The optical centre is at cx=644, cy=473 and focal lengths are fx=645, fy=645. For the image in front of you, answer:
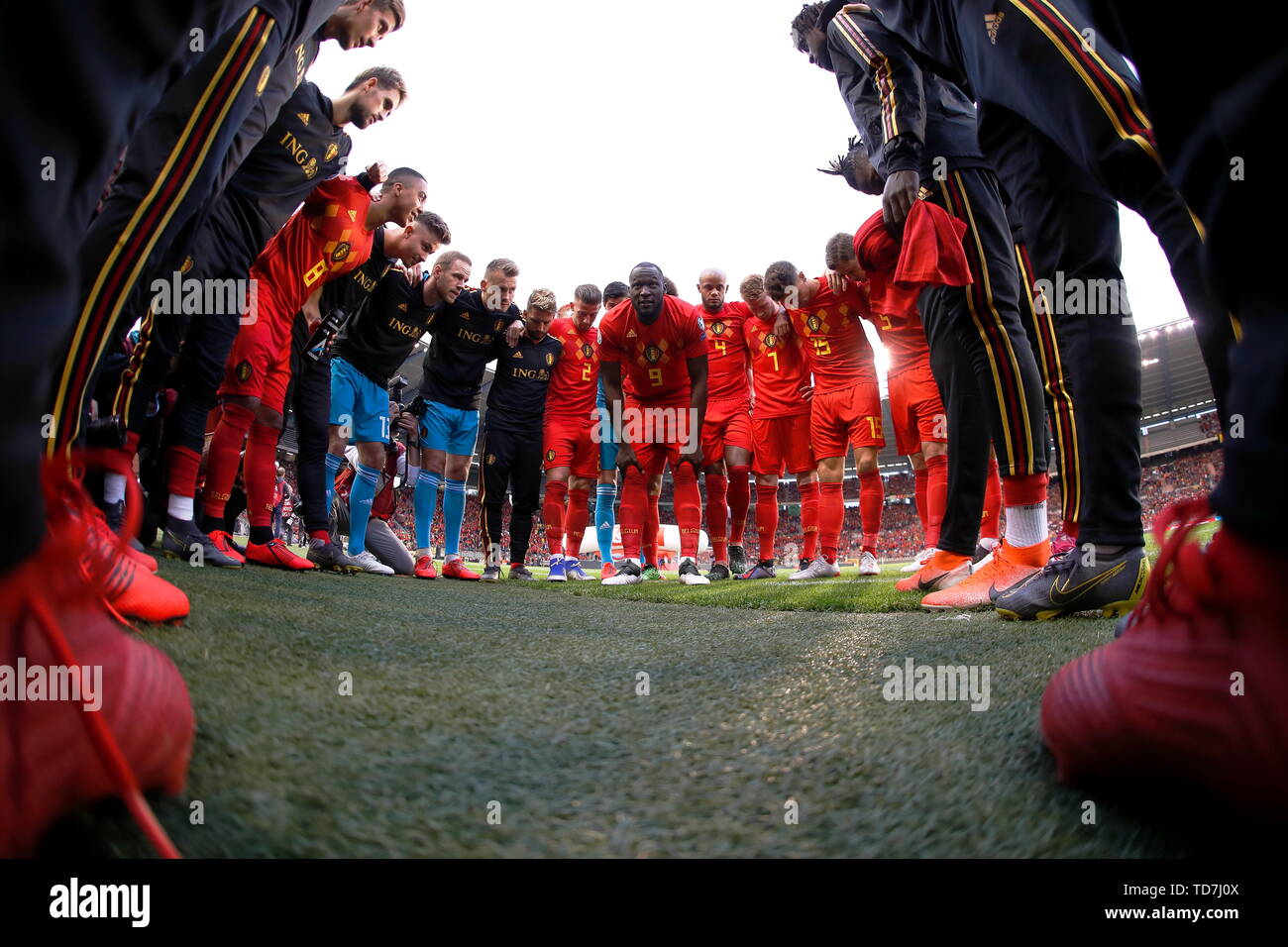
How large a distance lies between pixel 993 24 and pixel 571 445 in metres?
4.46

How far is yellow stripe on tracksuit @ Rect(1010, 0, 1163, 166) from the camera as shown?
1.06 m

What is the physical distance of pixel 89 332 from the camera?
972 millimetres

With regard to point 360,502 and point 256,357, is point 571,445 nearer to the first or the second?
point 360,502

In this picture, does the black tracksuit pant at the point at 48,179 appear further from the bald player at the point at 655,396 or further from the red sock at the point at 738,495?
the red sock at the point at 738,495

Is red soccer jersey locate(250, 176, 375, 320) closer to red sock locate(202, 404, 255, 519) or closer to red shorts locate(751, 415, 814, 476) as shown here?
red sock locate(202, 404, 255, 519)

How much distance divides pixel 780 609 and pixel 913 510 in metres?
24.5

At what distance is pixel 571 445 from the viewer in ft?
18.1

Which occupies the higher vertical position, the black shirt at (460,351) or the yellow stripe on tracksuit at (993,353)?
the black shirt at (460,351)

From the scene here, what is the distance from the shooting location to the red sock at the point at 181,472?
8.30 ft

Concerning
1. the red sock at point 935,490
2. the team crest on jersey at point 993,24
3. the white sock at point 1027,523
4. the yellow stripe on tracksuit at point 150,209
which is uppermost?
the team crest on jersey at point 993,24

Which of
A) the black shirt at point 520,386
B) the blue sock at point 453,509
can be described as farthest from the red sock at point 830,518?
the blue sock at point 453,509

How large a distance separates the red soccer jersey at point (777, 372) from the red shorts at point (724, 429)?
21 centimetres
